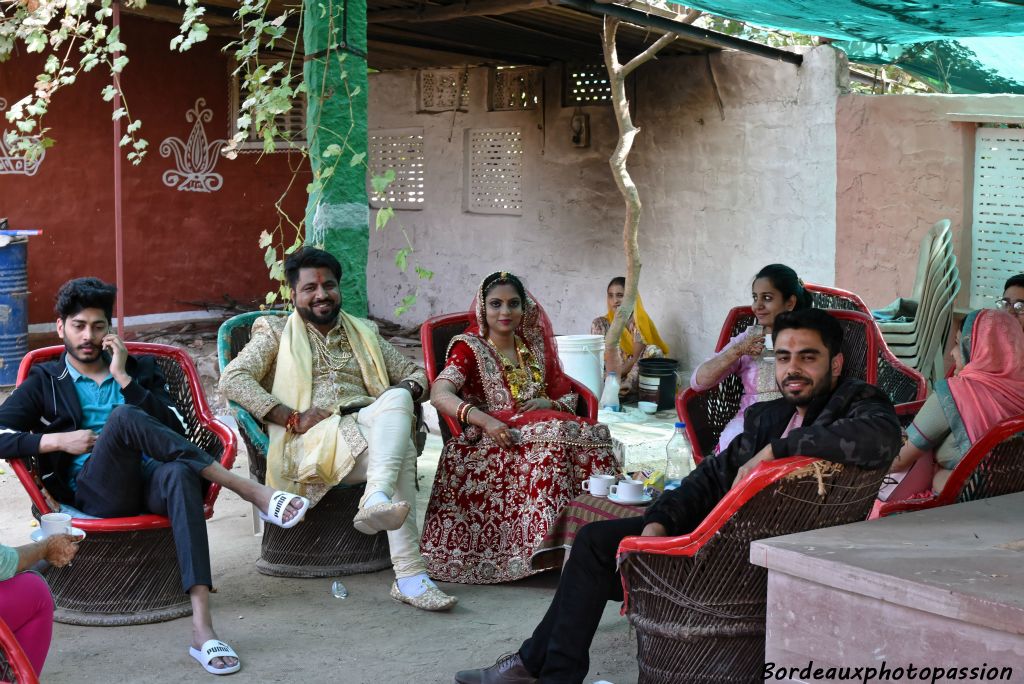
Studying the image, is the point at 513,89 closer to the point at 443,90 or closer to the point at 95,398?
the point at 443,90

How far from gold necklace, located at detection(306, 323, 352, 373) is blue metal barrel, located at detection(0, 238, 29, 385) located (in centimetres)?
406

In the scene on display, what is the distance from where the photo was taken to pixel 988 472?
144 inches

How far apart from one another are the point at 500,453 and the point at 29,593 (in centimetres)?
223

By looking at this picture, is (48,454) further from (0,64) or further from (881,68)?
(881,68)

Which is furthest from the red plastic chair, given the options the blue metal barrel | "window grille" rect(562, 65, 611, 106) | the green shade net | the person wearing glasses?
"window grille" rect(562, 65, 611, 106)

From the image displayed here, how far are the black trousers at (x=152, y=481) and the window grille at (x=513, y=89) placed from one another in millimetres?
6464

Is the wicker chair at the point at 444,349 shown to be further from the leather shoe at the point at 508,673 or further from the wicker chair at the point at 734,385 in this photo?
the leather shoe at the point at 508,673

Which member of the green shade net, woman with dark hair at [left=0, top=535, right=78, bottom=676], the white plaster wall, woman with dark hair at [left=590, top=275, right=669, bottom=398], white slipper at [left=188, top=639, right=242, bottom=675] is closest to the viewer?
woman with dark hair at [left=0, top=535, right=78, bottom=676]

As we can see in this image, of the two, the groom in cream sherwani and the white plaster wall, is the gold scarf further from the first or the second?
the white plaster wall

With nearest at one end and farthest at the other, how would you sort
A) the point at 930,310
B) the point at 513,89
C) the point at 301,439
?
the point at 301,439 < the point at 930,310 < the point at 513,89

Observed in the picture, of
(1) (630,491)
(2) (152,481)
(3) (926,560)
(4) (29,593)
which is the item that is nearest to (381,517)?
(2) (152,481)

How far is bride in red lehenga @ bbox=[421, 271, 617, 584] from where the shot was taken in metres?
4.67

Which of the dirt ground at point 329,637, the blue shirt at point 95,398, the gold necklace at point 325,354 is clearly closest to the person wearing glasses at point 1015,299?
the dirt ground at point 329,637

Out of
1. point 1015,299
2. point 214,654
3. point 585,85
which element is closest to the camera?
point 214,654
